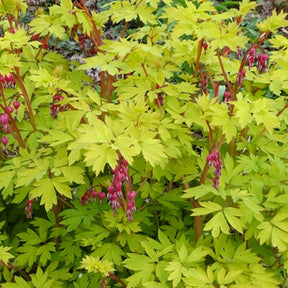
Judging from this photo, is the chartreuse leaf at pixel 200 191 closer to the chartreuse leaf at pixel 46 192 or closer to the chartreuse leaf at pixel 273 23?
the chartreuse leaf at pixel 46 192

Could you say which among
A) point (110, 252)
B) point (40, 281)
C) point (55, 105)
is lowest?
point (40, 281)

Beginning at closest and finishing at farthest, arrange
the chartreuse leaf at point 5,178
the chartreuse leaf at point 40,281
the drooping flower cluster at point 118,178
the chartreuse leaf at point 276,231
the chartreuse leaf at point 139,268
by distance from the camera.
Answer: the drooping flower cluster at point 118,178, the chartreuse leaf at point 276,231, the chartreuse leaf at point 139,268, the chartreuse leaf at point 5,178, the chartreuse leaf at point 40,281

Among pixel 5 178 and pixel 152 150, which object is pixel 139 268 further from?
pixel 5 178

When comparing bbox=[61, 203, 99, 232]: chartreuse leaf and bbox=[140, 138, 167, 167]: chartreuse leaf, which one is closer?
bbox=[140, 138, 167, 167]: chartreuse leaf

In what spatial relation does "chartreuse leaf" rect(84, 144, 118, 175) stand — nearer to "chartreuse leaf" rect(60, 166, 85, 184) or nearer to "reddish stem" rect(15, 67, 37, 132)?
"chartreuse leaf" rect(60, 166, 85, 184)

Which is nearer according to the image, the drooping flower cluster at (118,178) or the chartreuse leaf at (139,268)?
the drooping flower cluster at (118,178)

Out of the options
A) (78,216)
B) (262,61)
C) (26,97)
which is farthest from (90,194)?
(262,61)

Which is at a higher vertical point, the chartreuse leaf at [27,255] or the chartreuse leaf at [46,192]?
the chartreuse leaf at [46,192]

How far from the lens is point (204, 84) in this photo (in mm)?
2605

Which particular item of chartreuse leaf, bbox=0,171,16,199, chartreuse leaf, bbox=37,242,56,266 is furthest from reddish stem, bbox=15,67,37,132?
chartreuse leaf, bbox=37,242,56,266

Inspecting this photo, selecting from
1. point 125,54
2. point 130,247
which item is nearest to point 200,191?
point 130,247

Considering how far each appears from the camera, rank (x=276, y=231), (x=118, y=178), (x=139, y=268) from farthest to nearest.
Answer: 1. (x=139, y=268)
2. (x=276, y=231)
3. (x=118, y=178)

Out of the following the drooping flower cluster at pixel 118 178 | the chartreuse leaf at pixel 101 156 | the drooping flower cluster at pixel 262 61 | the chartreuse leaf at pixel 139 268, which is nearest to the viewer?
the chartreuse leaf at pixel 101 156

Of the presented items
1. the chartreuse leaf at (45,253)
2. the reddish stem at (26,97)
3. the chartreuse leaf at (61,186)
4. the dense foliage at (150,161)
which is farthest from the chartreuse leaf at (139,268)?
the reddish stem at (26,97)
